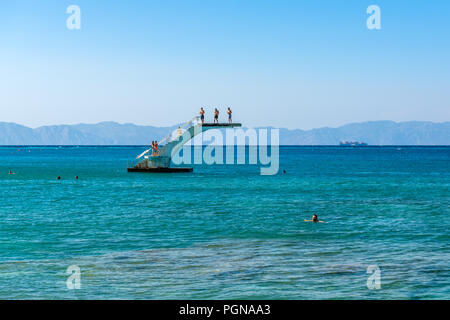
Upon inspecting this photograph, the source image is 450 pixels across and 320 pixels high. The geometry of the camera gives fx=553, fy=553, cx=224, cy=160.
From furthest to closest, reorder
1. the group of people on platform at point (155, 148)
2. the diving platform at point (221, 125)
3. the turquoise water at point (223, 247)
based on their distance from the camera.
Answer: the group of people on platform at point (155, 148) → the diving platform at point (221, 125) → the turquoise water at point (223, 247)

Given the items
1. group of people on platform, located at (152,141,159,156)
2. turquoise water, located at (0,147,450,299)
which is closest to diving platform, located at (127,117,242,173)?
group of people on platform, located at (152,141,159,156)

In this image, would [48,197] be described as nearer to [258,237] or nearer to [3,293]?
[258,237]

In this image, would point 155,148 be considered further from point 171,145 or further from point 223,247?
point 223,247

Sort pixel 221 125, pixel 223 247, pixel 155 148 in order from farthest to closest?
pixel 155 148 < pixel 221 125 < pixel 223 247

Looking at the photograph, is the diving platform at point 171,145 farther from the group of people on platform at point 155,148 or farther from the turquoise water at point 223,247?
the turquoise water at point 223,247

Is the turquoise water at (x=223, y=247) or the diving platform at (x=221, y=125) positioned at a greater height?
the diving platform at (x=221, y=125)

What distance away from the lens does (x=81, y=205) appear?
137ft

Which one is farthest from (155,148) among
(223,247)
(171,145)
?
(223,247)

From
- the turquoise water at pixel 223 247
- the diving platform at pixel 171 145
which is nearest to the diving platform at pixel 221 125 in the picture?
the diving platform at pixel 171 145

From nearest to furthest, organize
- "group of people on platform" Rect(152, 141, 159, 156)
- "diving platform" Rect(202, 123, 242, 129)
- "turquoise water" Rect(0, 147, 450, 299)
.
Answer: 1. "turquoise water" Rect(0, 147, 450, 299)
2. "diving platform" Rect(202, 123, 242, 129)
3. "group of people on platform" Rect(152, 141, 159, 156)

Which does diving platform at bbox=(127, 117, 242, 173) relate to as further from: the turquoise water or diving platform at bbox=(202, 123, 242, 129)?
the turquoise water
